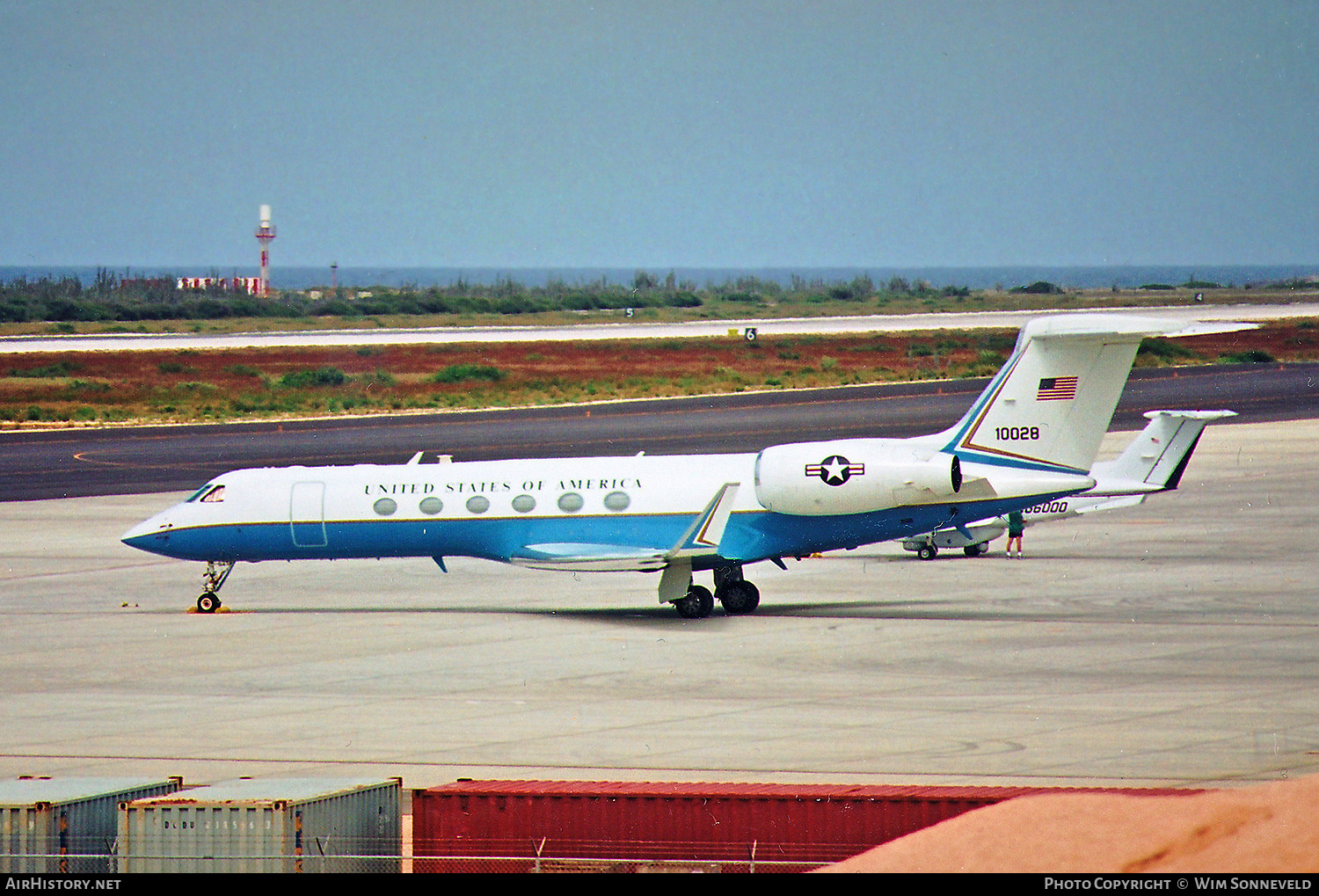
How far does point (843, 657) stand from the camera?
2989 centimetres

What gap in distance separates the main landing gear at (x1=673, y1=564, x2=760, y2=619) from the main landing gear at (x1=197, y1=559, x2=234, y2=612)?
10.4m

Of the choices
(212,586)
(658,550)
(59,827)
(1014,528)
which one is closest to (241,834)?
(59,827)

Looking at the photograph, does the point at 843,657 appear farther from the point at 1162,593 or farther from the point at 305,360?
the point at 305,360

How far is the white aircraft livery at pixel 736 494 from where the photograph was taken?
3369 cm

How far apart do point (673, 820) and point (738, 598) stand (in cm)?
1814

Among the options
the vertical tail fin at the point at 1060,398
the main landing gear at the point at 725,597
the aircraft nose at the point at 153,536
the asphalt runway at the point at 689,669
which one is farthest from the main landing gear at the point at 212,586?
the vertical tail fin at the point at 1060,398

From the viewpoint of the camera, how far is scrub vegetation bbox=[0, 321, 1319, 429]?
8794 cm

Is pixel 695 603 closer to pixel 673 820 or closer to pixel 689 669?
pixel 689 669

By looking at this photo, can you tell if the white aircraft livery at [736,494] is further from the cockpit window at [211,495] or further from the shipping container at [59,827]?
the shipping container at [59,827]

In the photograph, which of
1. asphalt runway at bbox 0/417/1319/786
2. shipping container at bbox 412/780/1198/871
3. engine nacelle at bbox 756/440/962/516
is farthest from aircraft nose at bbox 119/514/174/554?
shipping container at bbox 412/780/1198/871

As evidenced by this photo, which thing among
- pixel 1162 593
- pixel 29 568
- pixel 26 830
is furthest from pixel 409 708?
pixel 29 568

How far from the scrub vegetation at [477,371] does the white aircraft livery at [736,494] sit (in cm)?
4929

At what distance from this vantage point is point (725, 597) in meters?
35.5

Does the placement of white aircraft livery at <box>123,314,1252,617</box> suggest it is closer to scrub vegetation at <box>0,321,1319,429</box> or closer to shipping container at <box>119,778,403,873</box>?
shipping container at <box>119,778,403,873</box>
